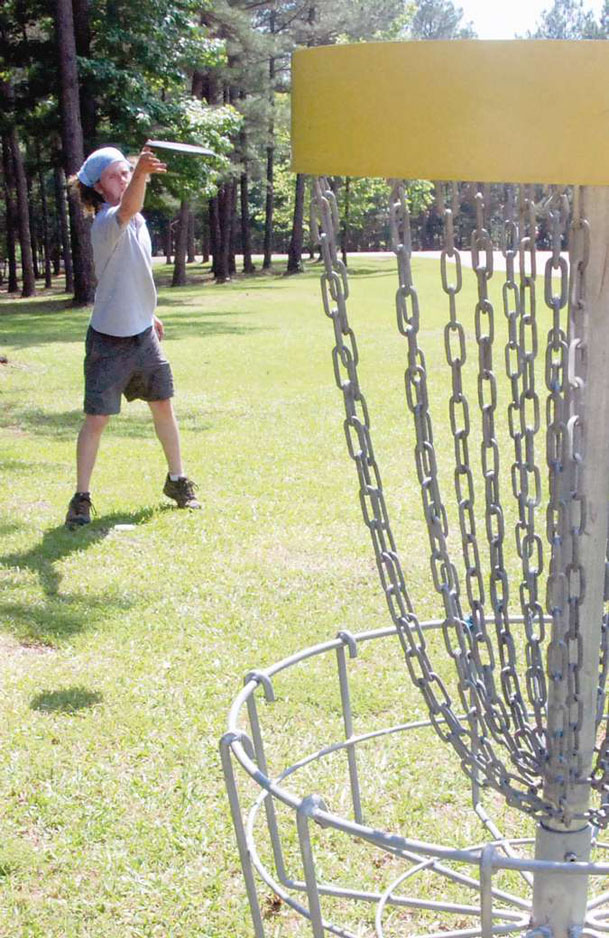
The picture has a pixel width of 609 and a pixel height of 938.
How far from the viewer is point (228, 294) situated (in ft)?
98.2

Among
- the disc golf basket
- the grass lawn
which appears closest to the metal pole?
the disc golf basket

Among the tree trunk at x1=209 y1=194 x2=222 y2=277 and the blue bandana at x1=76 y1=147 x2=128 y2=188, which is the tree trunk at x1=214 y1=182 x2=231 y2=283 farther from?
the blue bandana at x1=76 y1=147 x2=128 y2=188

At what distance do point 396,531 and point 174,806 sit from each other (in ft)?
9.41

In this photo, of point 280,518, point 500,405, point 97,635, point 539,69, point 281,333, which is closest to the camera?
point 539,69

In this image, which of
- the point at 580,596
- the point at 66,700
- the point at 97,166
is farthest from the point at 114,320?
the point at 580,596

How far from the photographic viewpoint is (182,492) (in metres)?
6.02

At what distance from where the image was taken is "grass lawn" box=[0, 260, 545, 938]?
2641 millimetres

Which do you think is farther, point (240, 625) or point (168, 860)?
point (240, 625)

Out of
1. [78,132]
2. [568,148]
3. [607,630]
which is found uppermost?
[78,132]

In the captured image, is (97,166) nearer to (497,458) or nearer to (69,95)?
(497,458)

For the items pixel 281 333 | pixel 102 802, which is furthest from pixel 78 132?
pixel 102 802

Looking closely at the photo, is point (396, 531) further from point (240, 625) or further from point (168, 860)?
point (168, 860)

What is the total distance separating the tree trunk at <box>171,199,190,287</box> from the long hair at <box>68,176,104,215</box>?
24585 millimetres

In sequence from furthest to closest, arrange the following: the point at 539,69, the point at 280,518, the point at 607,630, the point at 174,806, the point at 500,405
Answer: the point at 500,405, the point at 280,518, the point at 174,806, the point at 607,630, the point at 539,69
